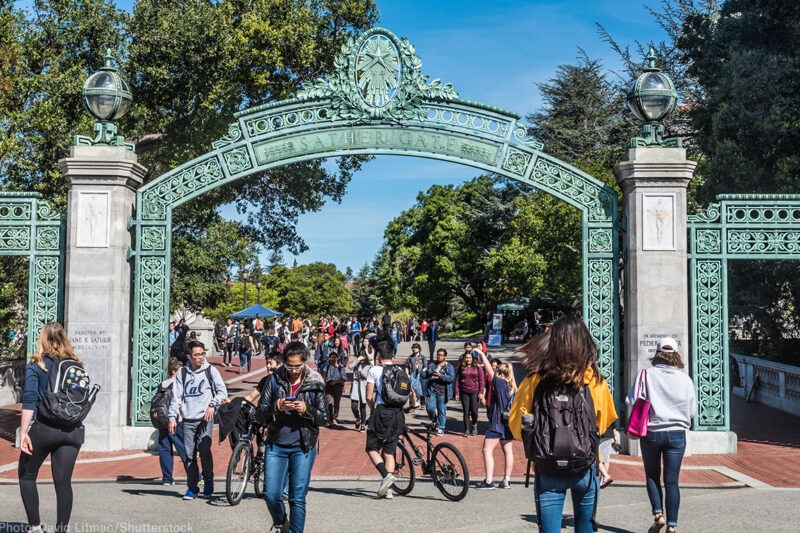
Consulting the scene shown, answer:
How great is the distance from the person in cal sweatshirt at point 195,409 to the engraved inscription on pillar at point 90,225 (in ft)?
12.5

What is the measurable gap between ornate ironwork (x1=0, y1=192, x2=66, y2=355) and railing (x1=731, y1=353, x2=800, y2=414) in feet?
46.1

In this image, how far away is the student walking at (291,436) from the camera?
5840mm

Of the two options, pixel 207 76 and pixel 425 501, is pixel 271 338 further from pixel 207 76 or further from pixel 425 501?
pixel 425 501

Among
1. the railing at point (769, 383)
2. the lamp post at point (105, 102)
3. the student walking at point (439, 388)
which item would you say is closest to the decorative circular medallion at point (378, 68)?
the lamp post at point (105, 102)

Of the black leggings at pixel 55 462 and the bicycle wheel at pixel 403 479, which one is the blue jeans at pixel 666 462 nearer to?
the bicycle wheel at pixel 403 479

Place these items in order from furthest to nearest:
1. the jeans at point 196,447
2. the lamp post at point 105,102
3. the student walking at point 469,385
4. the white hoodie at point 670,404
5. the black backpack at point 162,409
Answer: the student walking at point 469,385, the lamp post at point 105,102, the black backpack at point 162,409, the jeans at point 196,447, the white hoodie at point 670,404

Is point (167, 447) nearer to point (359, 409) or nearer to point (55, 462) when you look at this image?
point (55, 462)

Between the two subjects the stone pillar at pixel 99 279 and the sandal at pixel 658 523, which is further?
the stone pillar at pixel 99 279

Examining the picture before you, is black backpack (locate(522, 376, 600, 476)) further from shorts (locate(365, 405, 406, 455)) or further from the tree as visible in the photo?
the tree

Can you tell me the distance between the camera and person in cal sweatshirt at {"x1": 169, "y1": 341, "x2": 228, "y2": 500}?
8.12 metres

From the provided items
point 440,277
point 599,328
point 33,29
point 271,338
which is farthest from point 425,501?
point 440,277

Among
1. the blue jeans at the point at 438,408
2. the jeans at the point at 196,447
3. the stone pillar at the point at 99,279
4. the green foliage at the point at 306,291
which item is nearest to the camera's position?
the jeans at the point at 196,447

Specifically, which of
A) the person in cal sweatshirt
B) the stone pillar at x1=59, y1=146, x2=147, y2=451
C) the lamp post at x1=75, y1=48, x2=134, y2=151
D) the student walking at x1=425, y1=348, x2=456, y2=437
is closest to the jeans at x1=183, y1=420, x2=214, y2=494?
the person in cal sweatshirt

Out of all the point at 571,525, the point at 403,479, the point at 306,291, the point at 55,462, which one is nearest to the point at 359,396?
the point at 403,479
